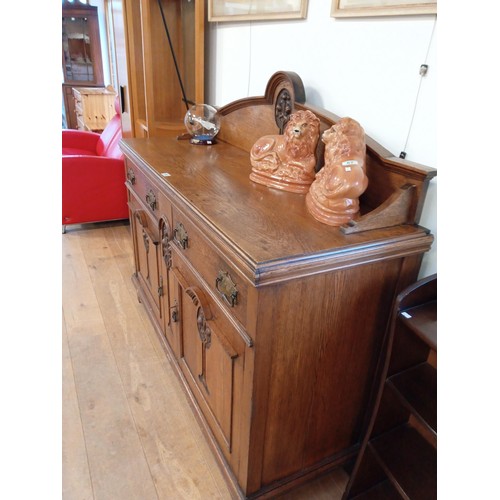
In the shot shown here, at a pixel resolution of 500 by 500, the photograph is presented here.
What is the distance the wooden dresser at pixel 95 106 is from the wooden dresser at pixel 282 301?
4153 millimetres

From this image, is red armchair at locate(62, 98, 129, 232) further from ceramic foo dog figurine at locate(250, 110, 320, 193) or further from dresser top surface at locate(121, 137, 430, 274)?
ceramic foo dog figurine at locate(250, 110, 320, 193)

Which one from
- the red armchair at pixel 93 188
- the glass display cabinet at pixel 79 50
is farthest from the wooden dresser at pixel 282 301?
the glass display cabinet at pixel 79 50

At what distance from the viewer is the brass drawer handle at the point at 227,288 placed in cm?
89

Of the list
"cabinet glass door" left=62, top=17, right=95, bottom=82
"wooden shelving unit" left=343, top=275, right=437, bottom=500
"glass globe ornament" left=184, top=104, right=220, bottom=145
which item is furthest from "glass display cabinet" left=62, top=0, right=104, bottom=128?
"wooden shelving unit" left=343, top=275, right=437, bottom=500

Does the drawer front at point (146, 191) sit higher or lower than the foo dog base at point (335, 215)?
lower

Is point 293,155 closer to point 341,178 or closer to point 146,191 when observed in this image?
point 341,178

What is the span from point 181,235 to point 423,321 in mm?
715

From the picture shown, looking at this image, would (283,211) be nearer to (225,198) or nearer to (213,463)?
(225,198)

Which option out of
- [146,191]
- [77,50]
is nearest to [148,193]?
[146,191]

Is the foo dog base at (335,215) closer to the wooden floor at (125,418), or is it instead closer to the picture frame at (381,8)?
the picture frame at (381,8)

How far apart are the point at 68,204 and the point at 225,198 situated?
2.18 m

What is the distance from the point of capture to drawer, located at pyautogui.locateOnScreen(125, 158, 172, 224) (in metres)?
1.35

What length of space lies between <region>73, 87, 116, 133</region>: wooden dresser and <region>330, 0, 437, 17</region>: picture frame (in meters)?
4.37

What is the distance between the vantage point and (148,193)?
153 centimetres
